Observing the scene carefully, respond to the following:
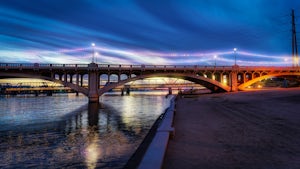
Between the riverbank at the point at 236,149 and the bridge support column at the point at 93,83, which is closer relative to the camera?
the riverbank at the point at 236,149

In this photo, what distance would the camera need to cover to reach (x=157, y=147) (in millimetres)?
5887

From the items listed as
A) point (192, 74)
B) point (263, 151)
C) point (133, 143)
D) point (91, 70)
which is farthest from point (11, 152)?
point (192, 74)

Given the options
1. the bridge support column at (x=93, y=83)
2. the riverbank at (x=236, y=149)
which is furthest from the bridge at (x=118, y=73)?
the riverbank at (x=236, y=149)

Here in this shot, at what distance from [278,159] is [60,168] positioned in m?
8.62

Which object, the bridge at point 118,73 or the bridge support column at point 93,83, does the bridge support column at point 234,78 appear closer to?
the bridge at point 118,73

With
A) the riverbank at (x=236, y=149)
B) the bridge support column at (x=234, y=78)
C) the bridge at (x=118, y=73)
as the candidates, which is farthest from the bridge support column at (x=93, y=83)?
the riverbank at (x=236, y=149)

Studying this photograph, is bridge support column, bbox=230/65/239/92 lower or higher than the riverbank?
higher

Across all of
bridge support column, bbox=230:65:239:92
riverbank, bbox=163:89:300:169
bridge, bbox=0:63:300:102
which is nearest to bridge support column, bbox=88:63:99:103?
bridge, bbox=0:63:300:102

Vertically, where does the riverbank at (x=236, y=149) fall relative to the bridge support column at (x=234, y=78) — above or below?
below

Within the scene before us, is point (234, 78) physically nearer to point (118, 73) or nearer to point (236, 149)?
point (118, 73)

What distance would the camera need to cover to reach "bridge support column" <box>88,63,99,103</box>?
48994mm

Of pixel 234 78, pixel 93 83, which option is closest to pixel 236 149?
pixel 93 83

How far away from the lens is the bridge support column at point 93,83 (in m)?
49.0

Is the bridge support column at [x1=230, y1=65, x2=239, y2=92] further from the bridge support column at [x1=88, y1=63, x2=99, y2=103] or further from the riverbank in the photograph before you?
the riverbank
